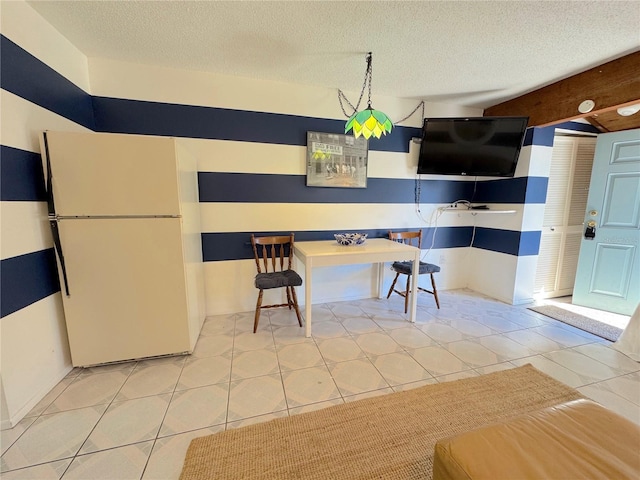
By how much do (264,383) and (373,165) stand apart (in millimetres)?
2519

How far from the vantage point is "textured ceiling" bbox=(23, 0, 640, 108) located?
67.2 inches

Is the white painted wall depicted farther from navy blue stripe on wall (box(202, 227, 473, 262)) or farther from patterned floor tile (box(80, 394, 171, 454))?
navy blue stripe on wall (box(202, 227, 473, 262))

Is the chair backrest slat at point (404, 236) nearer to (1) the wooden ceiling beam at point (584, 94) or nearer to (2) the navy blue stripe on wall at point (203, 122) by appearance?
(2) the navy blue stripe on wall at point (203, 122)

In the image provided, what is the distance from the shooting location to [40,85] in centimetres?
178

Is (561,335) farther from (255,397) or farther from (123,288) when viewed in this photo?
(123,288)

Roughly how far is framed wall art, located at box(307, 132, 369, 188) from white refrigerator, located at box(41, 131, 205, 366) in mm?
1316

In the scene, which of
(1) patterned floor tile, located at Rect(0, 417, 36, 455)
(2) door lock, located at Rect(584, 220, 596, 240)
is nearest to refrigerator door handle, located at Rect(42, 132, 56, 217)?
(1) patterned floor tile, located at Rect(0, 417, 36, 455)

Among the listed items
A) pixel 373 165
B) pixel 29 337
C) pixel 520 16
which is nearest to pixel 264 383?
pixel 29 337

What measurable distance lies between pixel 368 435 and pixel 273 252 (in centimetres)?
185

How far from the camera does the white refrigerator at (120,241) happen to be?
178 centimetres

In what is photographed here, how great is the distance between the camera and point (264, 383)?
6.15 ft

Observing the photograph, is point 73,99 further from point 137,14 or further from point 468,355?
point 468,355

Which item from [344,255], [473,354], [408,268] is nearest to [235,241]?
[344,255]

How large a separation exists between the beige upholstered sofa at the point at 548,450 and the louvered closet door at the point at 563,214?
3011mm
